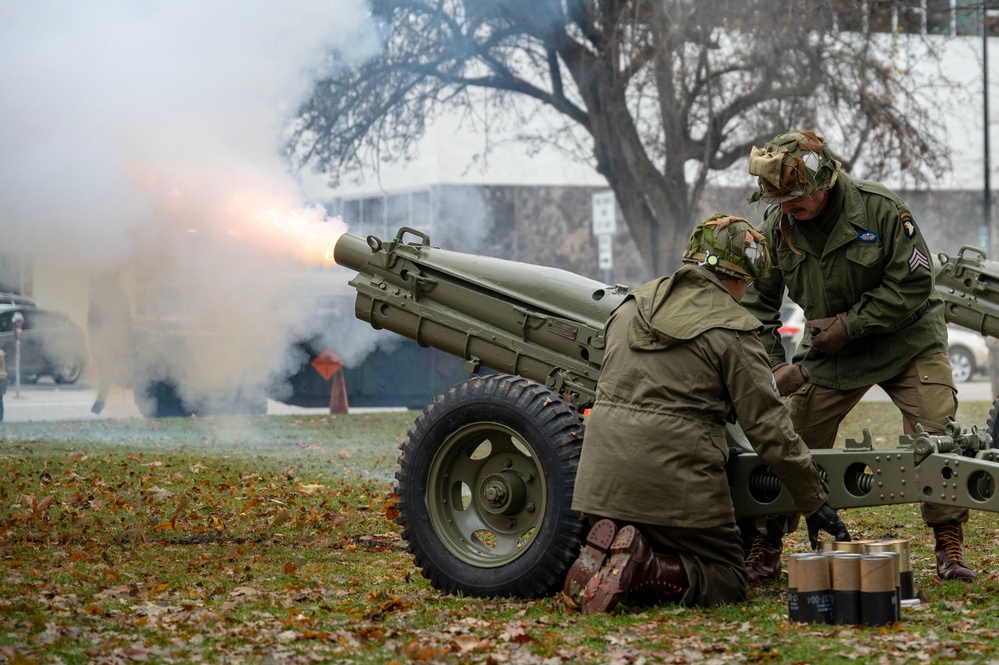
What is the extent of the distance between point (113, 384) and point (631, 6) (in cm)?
773

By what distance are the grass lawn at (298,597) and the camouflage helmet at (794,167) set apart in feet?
6.11

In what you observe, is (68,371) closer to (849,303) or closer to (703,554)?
(849,303)

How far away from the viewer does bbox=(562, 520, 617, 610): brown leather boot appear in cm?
571

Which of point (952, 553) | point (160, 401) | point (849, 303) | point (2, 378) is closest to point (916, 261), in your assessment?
point (849, 303)

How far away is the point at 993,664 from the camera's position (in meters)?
4.64

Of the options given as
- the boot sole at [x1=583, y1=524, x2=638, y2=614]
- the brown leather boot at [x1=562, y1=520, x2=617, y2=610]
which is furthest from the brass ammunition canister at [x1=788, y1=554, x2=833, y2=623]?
the brown leather boot at [x1=562, y1=520, x2=617, y2=610]

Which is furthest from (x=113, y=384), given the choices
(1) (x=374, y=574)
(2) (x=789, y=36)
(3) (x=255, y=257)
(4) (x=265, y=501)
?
(1) (x=374, y=574)

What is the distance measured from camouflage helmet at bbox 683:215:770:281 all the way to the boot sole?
119 cm

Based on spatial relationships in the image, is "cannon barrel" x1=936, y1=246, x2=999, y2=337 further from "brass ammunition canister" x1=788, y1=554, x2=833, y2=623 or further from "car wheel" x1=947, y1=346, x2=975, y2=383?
"car wheel" x1=947, y1=346, x2=975, y2=383

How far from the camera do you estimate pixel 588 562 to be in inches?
227

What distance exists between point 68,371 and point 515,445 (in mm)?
10856

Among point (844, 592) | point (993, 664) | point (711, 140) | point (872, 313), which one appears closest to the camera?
point (993, 664)

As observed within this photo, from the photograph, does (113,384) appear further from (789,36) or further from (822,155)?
(822,155)

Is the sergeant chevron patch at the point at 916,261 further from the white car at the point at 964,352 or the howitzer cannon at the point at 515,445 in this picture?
the white car at the point at 964,352
